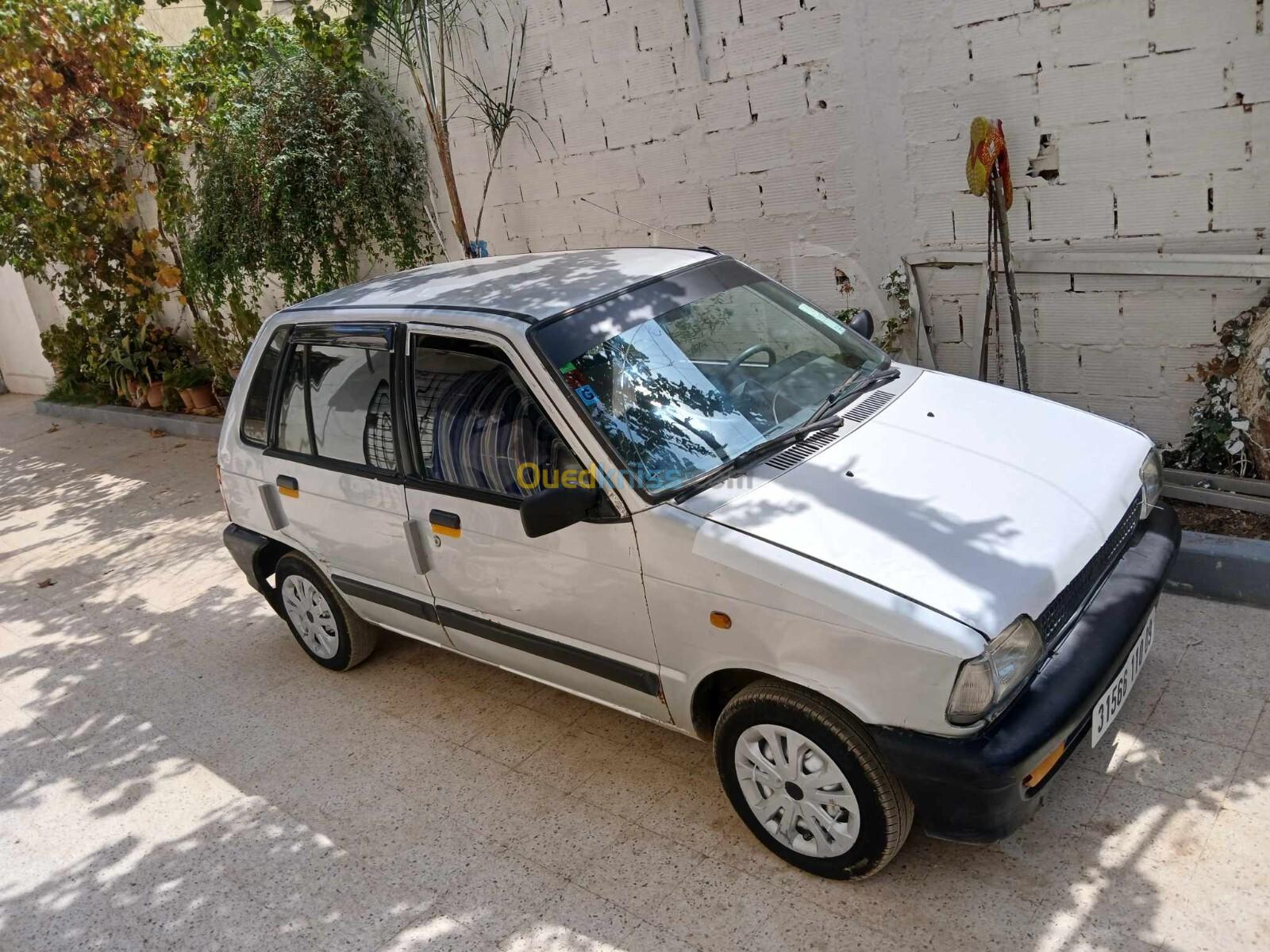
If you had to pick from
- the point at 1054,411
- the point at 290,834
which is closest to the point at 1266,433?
the point at 1054,411

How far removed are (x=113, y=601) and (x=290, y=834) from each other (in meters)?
3.39

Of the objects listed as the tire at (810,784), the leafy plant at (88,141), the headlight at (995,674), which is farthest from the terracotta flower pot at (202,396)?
the headlight at (995,674)

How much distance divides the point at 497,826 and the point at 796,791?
1.20m

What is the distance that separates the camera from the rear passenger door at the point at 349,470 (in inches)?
154

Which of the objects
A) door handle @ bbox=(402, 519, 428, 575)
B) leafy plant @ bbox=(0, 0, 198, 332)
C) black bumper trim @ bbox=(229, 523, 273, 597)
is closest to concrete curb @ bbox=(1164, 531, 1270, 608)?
door handle @ bbox=(402, 519, 428, 575)

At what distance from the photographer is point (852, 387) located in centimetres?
374

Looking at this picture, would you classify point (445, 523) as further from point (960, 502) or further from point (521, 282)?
point (960, 502)

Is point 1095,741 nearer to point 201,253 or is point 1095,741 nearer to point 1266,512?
point 1266,512

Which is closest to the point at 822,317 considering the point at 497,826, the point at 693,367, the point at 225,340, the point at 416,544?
the point at 693,367

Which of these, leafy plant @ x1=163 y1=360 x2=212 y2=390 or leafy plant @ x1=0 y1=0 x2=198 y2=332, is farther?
leafy plant @ x1=163 y1=360 x2=212 y2=390

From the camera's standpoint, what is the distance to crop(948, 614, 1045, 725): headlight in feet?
8.23

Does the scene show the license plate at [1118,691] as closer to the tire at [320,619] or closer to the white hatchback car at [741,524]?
the white hatchback car at [741,524]

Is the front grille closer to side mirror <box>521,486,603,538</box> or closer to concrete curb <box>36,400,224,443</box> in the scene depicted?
side mirror <box>521,486,603,538</box>

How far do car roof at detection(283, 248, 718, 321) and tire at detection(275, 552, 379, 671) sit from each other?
1.25 metres
